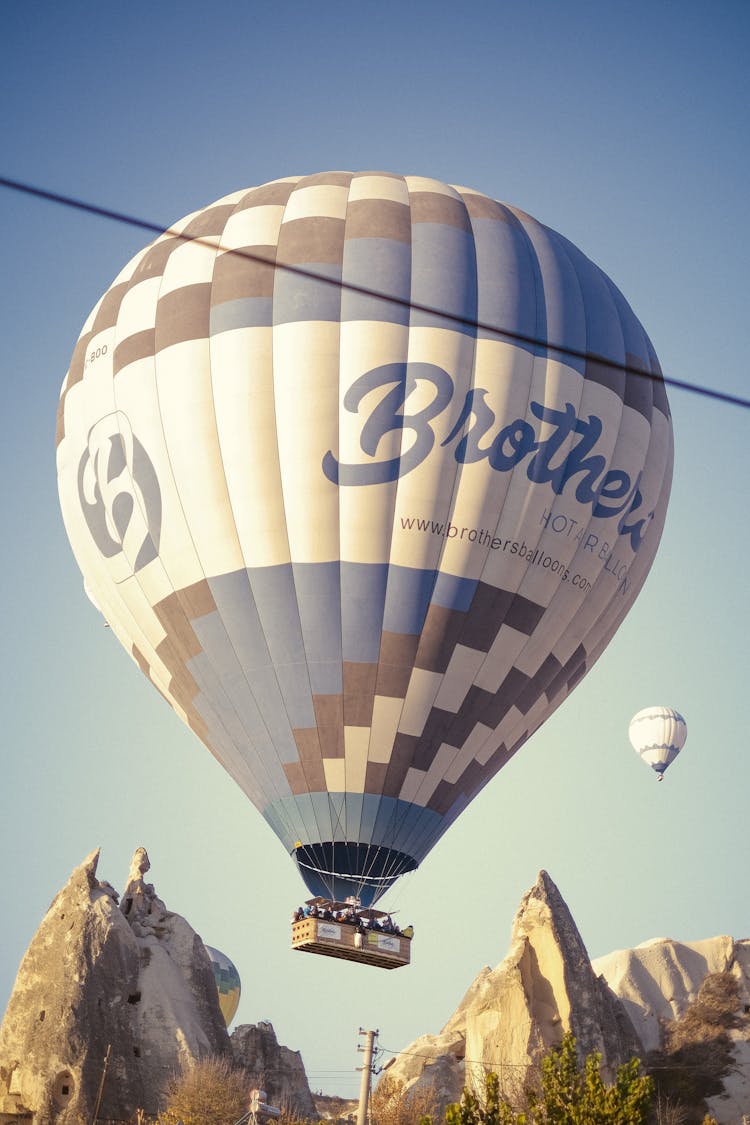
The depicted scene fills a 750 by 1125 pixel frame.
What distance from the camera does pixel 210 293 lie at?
93.8 ft

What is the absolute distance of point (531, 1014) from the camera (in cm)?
3534

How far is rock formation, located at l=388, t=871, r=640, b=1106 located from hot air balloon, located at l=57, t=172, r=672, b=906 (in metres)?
9.80

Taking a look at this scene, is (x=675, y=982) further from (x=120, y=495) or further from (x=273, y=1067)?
(x=120, y=495)

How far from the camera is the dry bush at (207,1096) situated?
30.8 m

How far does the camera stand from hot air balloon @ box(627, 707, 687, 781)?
51.3 metres

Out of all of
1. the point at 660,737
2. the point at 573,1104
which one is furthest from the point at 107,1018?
the point at 660,737

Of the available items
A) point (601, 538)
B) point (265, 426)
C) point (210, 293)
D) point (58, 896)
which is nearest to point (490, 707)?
point (601, 538)

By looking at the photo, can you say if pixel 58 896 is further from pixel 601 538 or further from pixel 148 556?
pixel 601 538

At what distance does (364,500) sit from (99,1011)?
1517 centimetres

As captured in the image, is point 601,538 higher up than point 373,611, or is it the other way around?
point 601,538

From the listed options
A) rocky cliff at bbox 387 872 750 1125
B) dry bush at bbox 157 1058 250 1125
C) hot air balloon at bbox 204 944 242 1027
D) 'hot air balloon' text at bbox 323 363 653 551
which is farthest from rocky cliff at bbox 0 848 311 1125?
hot air balloon at bbox 204 944 242 1027

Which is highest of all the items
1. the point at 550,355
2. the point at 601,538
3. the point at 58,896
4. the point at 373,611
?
the point at 550,355

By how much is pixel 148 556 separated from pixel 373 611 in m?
5.09

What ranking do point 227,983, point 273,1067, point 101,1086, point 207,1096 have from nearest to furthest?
point 207,1096 → point 101,1086 → point 273,1067 → point 227,983
